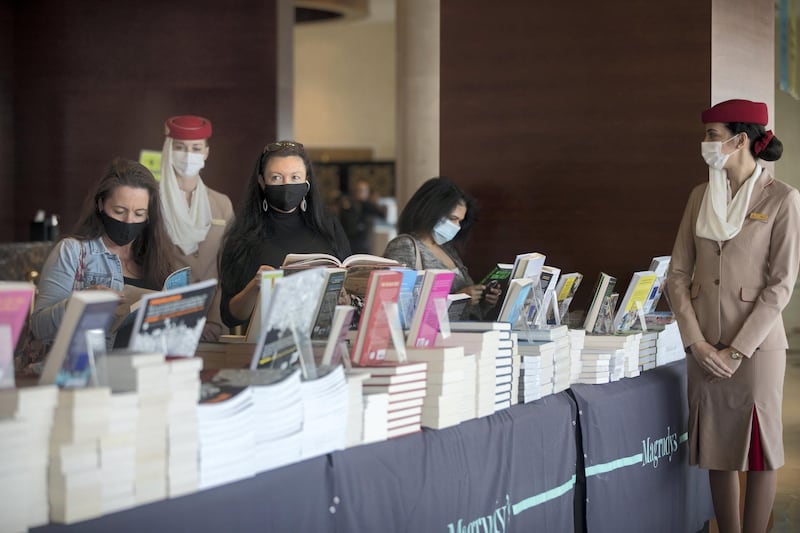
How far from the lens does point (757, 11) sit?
5.46m

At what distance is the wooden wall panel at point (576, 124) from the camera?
5.20 m

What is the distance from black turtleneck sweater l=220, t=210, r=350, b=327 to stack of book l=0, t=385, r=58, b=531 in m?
1.81

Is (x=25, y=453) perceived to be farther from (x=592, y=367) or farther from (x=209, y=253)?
(x=209, y=253)

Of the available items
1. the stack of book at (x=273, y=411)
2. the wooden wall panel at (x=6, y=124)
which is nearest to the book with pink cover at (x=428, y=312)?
the stack of book at (x=273, y=411)

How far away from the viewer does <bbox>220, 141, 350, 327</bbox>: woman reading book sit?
12.6ft

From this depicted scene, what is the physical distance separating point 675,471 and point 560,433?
1.00 meters

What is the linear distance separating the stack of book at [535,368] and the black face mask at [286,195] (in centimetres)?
92

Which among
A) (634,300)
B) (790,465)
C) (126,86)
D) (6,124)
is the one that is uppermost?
(126,86)

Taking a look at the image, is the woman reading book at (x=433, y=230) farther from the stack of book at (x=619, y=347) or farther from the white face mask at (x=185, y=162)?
the white face mask at (x=185, y=162)

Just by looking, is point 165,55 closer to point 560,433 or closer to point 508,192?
point 508,192

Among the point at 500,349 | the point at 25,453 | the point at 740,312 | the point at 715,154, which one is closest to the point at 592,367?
the point at 740,312

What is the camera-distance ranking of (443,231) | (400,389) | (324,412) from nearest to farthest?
(324,412) < (400,389) < (443,231)

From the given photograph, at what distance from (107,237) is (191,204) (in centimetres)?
176

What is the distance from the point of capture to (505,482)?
3381 millimetres
